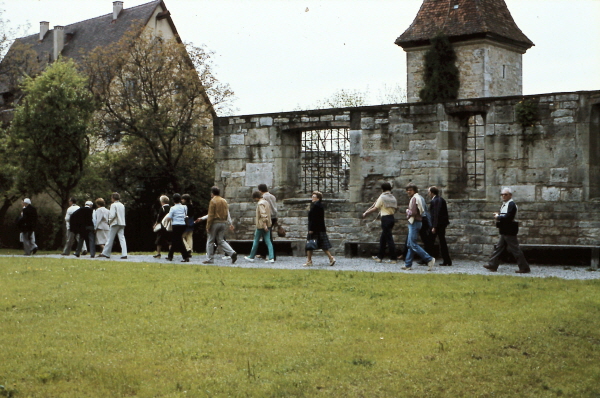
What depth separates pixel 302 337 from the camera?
9.86 metres

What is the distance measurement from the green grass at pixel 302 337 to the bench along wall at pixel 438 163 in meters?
4.87

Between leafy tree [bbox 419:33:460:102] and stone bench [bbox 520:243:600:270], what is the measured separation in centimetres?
2423

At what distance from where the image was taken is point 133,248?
3731 cm

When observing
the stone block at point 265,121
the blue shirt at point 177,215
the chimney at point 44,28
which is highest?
the chimney at point 44,28

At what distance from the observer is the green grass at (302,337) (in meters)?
8.25

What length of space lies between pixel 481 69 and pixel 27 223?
82.4ft

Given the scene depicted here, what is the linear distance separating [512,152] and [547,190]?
43.8 inches

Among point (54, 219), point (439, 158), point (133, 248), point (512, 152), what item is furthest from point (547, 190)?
point (54, 219)

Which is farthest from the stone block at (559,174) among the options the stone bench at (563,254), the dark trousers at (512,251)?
the dark trousers at (512,251)

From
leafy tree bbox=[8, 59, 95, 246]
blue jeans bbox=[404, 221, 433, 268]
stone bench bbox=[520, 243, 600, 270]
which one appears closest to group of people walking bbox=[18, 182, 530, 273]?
blue jeans bbox=[404, 221, 433, 268]

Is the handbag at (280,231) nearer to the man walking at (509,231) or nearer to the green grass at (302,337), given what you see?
the man walking at (509,231)

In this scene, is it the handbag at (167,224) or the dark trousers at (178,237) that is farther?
the handbag at (167,224)

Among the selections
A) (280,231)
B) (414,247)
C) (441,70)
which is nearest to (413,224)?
(414,247)

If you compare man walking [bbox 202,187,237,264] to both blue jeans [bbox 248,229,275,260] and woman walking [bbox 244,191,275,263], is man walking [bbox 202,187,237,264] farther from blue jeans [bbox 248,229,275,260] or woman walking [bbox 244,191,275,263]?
woman walking [bbox 244,191,275,263]
